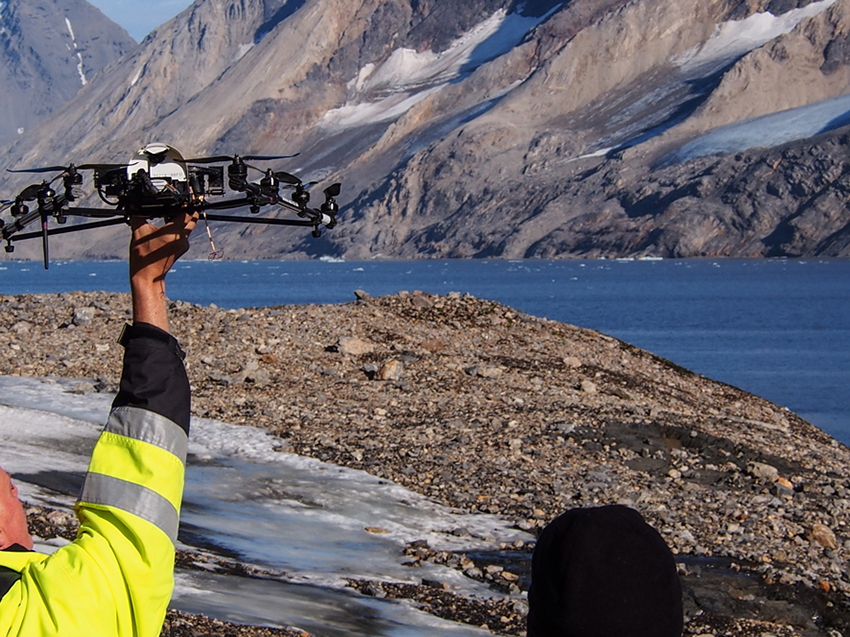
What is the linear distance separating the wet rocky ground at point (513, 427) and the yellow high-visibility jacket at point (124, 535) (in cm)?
474

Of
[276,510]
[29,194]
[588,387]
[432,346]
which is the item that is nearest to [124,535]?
[29,194]

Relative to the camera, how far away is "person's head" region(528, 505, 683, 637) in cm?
243

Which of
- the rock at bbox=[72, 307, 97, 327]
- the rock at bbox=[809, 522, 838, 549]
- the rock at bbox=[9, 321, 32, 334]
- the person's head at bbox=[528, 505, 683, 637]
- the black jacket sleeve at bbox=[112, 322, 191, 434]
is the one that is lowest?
the rock at bbox=[809, 522, 838, 549]

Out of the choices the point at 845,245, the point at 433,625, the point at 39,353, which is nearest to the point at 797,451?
the point at 433,625

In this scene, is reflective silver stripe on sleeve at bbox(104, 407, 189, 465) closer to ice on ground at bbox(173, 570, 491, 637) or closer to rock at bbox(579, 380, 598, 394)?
ice on ground at bbox(173, 570, 491, 637)

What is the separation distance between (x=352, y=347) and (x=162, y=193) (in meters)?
15.5

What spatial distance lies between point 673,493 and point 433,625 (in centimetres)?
524

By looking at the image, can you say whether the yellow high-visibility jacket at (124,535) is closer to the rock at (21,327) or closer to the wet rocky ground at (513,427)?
the wet rocky ground at (513,427)

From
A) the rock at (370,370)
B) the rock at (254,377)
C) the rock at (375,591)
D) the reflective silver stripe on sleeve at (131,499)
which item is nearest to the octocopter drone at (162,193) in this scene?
the reflective silver stripe on sleeve at (131,499)

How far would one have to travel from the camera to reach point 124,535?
215cm

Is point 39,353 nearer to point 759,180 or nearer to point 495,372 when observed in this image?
point 495,372

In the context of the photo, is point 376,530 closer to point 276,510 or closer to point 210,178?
point 276,510

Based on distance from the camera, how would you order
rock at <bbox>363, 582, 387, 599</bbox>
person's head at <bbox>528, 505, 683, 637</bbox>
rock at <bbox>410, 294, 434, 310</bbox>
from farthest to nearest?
rock at <bbox>410, 294, 434, 310</bbox>, rock at <bbox>363, 582, 387, 599</bbox>, person's head at <bbox>528, 505, 683, 637</bbox>

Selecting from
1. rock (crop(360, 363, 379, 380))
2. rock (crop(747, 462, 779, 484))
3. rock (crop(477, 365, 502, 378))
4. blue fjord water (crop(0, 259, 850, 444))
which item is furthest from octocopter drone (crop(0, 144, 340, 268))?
blue fjord water (crop(0, 259, 850, 444))
